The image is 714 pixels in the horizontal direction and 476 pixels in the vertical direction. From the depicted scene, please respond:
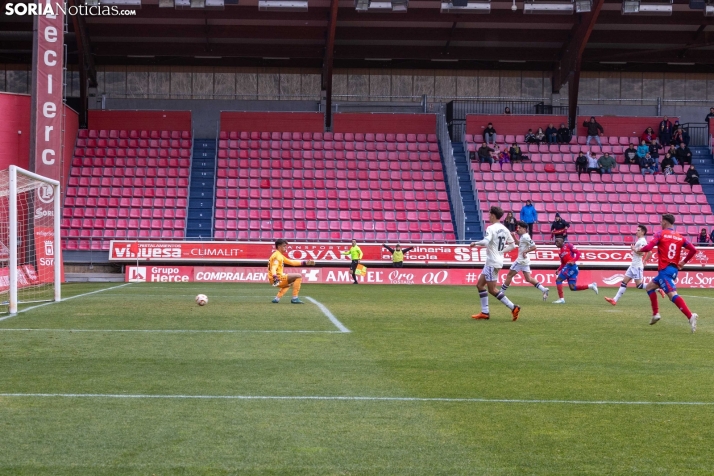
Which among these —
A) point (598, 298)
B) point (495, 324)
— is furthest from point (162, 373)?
point (598, 298)

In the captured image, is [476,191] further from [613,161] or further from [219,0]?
[219,0]

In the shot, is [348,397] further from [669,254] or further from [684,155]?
[684,155]

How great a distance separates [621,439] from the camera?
6367 mm

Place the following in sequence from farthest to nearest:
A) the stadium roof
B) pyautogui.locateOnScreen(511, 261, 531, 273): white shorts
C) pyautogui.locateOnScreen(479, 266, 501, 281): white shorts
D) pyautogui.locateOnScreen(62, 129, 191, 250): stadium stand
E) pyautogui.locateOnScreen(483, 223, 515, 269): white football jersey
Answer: the stadium roof → pyautogui.locateOnScreen(62, 129, 191, 250): stadium stand → pyautogui.locateOnScreen(511, 261, 531, 273): white shorts → pyautogui.locateOnScreen(483, 223, 515, 269): white football jersey → pyautogui.locateOnScreen(479, 266, 501, 281): white shorts

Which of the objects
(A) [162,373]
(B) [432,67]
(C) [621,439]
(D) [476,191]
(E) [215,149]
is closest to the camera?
(C) [621,439]

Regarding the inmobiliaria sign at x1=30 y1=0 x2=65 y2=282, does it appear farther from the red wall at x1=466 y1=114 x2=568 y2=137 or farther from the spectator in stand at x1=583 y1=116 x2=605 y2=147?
the spectator in stand at x1=583 y1=116 x2=605 y2=147

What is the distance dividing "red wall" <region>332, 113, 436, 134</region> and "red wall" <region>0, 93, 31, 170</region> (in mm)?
15028

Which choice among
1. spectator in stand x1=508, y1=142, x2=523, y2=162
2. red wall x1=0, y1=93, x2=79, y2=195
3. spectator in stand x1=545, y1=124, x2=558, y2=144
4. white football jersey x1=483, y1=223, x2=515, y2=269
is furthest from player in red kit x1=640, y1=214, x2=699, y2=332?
spectator in stand x1=545, y1=124, x2=558, y2=144

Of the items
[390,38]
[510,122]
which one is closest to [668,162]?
[510,122]

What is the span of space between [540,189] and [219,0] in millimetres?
16430

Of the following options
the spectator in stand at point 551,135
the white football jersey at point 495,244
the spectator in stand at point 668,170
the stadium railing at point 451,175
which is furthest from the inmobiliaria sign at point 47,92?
the spectator in stand at point 668,170

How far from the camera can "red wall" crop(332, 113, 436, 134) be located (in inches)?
1670

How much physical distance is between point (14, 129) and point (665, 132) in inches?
1170

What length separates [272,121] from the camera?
4216 cm
